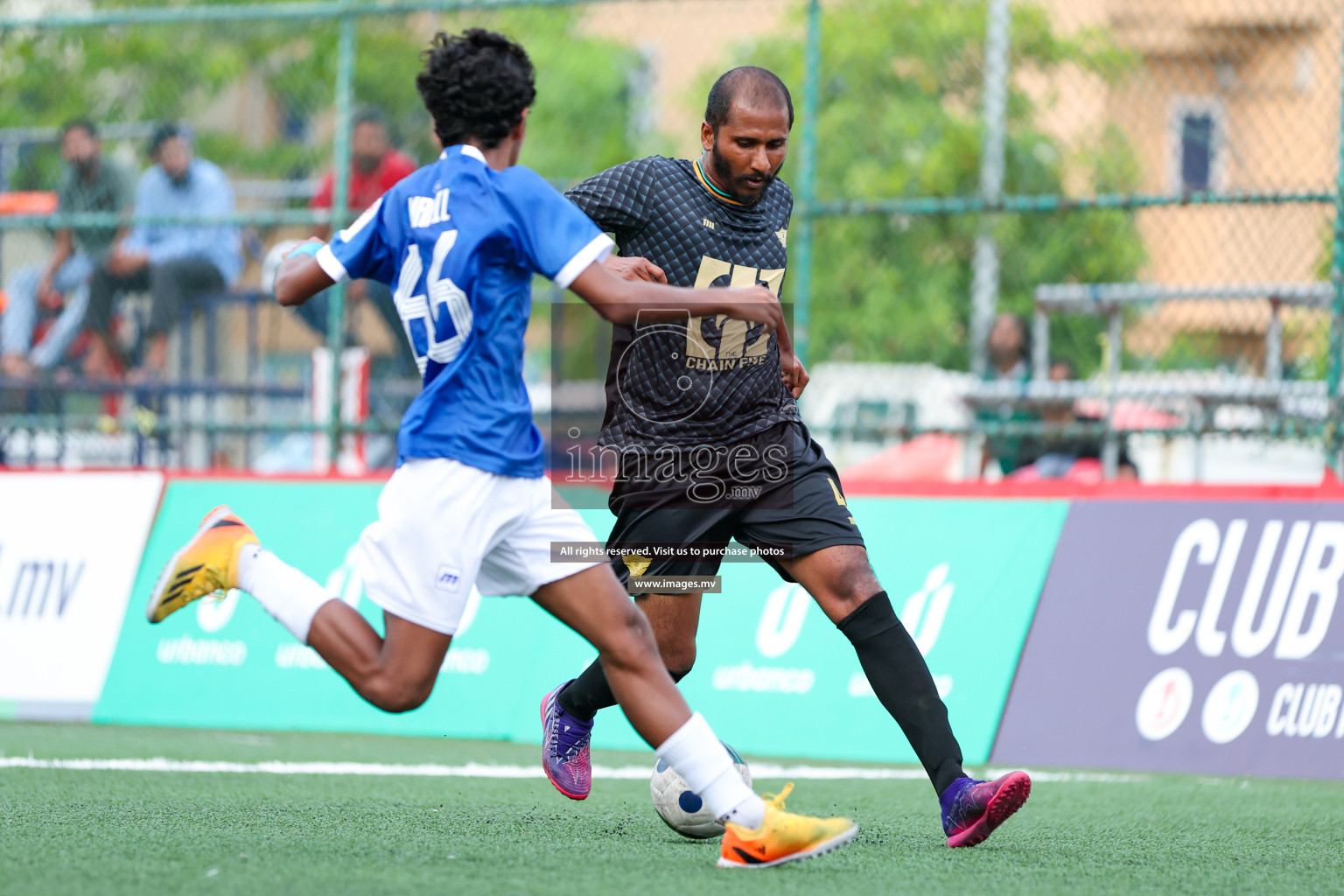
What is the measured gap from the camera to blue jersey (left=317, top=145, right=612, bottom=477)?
3604mm

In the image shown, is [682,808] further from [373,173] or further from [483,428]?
[373,173]

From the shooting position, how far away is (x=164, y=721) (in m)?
7.01

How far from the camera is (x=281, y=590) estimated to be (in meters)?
3.88

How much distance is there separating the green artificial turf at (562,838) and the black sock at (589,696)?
0.33 meters

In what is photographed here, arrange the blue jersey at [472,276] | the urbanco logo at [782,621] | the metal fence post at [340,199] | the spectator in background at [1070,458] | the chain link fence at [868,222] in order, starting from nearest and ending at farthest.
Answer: the blue jersey at [472,276] < the urbanco logo at [782,621] < the chain link fence at [868,222] < the metal fence post at [340,199] < the spectator in background at [1070,458]

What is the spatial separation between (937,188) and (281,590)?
445 inches

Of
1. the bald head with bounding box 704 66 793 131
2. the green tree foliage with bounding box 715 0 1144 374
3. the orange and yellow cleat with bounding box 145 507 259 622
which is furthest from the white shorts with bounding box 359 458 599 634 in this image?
the green tree foliage with bounding box 715 0 1144 374

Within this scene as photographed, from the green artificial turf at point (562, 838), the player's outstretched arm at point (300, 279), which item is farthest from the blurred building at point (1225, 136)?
the player's outstretched arm at point (300, 279)

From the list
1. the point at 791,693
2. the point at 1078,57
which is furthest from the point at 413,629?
the point at 1078,57

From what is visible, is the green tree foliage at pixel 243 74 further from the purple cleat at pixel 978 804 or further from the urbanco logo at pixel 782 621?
the purple cleat at pixel 978 804

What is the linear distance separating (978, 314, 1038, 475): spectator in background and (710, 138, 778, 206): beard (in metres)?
3.41

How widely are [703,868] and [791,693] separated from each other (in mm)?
2766

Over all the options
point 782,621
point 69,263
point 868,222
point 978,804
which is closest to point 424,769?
point 782,621

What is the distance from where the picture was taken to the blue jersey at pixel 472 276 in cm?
360
